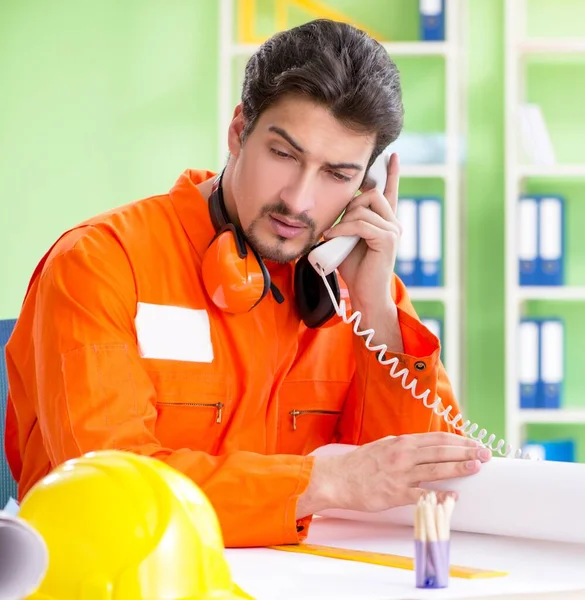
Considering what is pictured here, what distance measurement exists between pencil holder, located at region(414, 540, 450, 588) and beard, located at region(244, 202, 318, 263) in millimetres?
710

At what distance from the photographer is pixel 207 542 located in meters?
0.85

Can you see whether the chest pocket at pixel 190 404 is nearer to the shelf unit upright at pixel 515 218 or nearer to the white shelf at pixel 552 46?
the shelf unit upright at pixel 515 218

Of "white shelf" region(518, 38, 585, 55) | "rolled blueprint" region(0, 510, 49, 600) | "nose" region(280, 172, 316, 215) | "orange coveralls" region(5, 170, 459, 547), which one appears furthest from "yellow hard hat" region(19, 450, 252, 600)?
"white shelf" region(518, 38, 585, 55)

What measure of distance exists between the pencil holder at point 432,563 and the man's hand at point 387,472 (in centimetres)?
31

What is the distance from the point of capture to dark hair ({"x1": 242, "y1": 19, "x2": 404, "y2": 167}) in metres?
1.63

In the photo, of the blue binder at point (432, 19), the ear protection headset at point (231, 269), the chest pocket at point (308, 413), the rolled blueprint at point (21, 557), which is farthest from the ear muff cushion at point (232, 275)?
the blue binder at point (432, 19)

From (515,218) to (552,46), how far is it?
2.35ft

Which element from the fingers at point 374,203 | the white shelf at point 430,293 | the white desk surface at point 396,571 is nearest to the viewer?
the white desk surface at point 396,571

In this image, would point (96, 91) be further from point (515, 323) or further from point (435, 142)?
point (515, 323)

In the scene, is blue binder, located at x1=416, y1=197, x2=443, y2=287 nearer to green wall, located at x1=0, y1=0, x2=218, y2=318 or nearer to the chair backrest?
green wall, located at x1=0, y1=0, x2=218, y2=318

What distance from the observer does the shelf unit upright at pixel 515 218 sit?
3.84 m

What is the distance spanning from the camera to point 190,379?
1.61 m

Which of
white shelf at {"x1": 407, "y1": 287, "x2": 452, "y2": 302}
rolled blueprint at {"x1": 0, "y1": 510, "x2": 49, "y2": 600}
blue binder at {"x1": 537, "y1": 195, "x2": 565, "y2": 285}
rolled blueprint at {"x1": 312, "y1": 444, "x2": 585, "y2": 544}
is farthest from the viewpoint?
white shelf at {"x1": 407, "y1": 287, "x2": 452, "y2": 302}

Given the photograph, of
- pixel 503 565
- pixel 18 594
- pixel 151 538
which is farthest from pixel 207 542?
pixel 503 565
